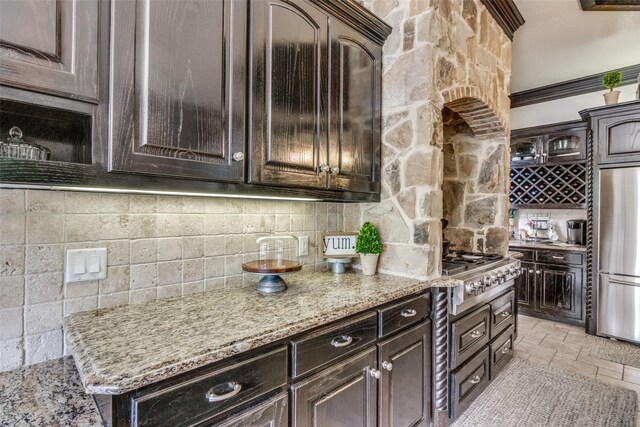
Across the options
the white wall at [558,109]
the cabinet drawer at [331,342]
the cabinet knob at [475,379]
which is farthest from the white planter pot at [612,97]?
the cabinet drawer at [331,342]

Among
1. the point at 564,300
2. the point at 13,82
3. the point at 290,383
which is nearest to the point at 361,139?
the point at 290,383

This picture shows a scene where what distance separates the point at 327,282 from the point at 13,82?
4.81 ft

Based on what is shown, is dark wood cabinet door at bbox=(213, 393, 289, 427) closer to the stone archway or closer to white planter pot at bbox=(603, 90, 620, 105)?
the stone archway

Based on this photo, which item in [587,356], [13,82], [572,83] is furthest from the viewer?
[572,83]

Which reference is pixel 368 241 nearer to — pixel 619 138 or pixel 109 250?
pixel 109 250

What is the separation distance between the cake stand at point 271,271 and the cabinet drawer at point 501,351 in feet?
5.98

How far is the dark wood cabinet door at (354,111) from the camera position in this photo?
1.79 meters

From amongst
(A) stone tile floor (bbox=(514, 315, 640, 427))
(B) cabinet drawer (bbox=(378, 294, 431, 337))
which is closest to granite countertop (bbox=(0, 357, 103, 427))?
(B) cabinet drawer (bbox=(378, 294, 431, 337))

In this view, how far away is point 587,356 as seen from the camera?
3111 mm

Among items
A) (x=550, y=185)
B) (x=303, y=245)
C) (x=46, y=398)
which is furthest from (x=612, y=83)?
(x=46, y=398)

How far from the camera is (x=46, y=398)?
36.4 inches

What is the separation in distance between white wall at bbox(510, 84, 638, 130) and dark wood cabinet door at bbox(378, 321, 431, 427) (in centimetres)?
409

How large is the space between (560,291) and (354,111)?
3.63 m

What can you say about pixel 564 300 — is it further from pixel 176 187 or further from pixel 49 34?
pixel 49 34
